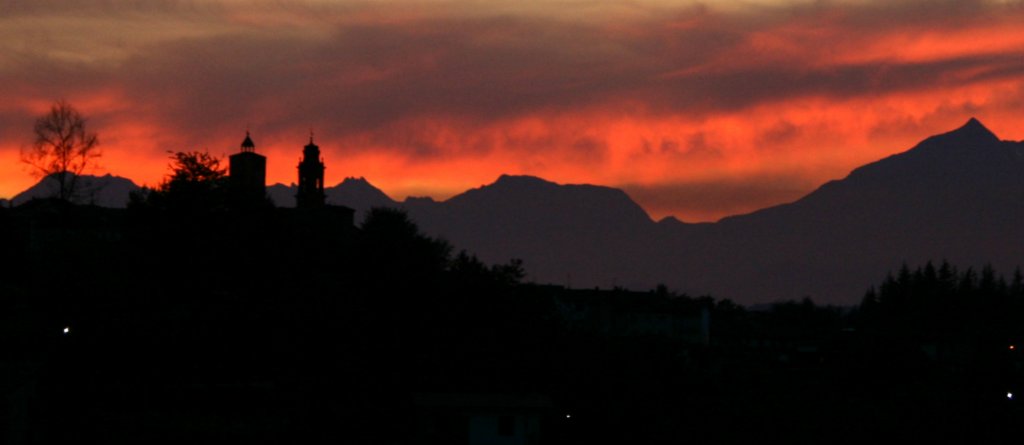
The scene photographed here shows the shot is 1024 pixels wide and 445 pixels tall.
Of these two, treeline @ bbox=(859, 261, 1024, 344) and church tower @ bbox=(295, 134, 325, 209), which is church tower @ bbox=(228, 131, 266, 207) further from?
treeline @ bbox=(859, 261, 1024, 344)

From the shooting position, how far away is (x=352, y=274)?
193 feet

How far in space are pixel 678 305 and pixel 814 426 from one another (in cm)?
4044

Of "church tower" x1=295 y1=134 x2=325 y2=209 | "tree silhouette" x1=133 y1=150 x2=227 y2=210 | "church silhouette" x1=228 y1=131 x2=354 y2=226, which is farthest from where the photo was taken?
"church tower" x1=295 y1=134 x2=325 y2=209

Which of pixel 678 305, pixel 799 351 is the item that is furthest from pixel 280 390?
pixel 678 305

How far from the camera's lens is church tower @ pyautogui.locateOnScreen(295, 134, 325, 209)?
9538 cm

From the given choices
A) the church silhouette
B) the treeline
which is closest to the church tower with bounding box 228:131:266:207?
the church silhouette

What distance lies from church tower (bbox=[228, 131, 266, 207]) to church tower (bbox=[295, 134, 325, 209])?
134 inches

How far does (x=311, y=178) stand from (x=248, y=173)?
25.6ft

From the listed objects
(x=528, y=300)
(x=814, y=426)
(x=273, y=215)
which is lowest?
(x=814, y=426)

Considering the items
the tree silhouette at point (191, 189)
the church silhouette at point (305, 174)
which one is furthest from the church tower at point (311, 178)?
the tree silhouette at point (191, 189)

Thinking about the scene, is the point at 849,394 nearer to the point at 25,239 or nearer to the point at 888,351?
the point at 888,351

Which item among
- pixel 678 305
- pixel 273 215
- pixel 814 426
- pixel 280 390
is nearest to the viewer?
pixel 280 390

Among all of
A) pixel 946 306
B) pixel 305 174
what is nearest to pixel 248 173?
pixel 305 174

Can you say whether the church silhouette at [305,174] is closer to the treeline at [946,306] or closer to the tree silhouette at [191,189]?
the tree silhouette at [191,189]
